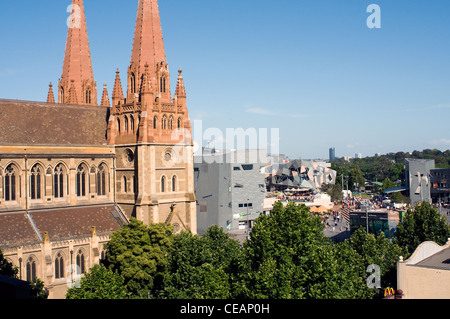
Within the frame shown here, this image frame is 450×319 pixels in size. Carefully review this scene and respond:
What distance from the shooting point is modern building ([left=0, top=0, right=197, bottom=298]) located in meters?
49.5

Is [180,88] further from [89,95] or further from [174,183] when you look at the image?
[89,95]

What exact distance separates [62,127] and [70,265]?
602 inches

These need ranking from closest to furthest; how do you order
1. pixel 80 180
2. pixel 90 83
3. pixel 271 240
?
pixel 271 240, pixel 80 180, pixel 90 83

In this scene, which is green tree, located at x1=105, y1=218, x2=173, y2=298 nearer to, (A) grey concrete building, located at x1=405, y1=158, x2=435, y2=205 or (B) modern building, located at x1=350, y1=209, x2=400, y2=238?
(B) modern building, located at x1=350, y1=209, x2=400, y2=238

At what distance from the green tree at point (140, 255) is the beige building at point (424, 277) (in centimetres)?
2031

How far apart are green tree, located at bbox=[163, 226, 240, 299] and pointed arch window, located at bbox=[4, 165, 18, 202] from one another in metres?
16.8

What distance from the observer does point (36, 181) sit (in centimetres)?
5194

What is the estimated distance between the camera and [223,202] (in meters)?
96.8

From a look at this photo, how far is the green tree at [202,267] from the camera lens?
118 ft

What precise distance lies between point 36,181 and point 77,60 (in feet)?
66.0

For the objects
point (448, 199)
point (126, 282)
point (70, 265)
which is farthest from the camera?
point (448, 199)

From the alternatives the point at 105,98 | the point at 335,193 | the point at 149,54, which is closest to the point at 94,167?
the point at 105,98
